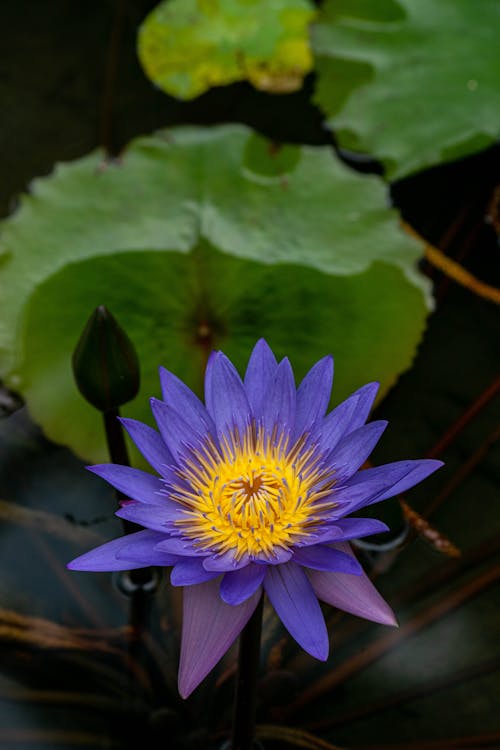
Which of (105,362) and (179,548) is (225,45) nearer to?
(105,362)

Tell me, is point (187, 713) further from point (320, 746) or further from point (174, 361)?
point (174, 361)

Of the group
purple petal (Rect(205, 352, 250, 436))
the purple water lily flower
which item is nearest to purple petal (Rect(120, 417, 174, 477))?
Result: the purple water lily flower

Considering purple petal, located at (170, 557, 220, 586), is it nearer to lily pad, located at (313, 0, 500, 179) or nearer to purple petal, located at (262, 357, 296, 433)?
purple petal, located at (262, 357, 296, 433)

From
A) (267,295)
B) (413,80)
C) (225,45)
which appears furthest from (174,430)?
(225,45)

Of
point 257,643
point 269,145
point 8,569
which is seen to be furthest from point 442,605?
point 269,145

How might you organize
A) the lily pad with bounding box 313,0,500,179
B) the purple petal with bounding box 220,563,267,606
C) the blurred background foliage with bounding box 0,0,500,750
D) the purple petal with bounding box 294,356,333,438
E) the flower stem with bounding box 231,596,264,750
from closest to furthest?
the purple petal with bounding box 220,563,267,606, the flower stem with bounding box 231,596,264,750, the purple petal with bounding box 294,356,333,438, the blurred background foliage with bounding box 0,0,500,750, the lily pad with bounding box 313,0,500,179

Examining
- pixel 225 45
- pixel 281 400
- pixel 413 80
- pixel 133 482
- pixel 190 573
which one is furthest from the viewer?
pixel 225 45
